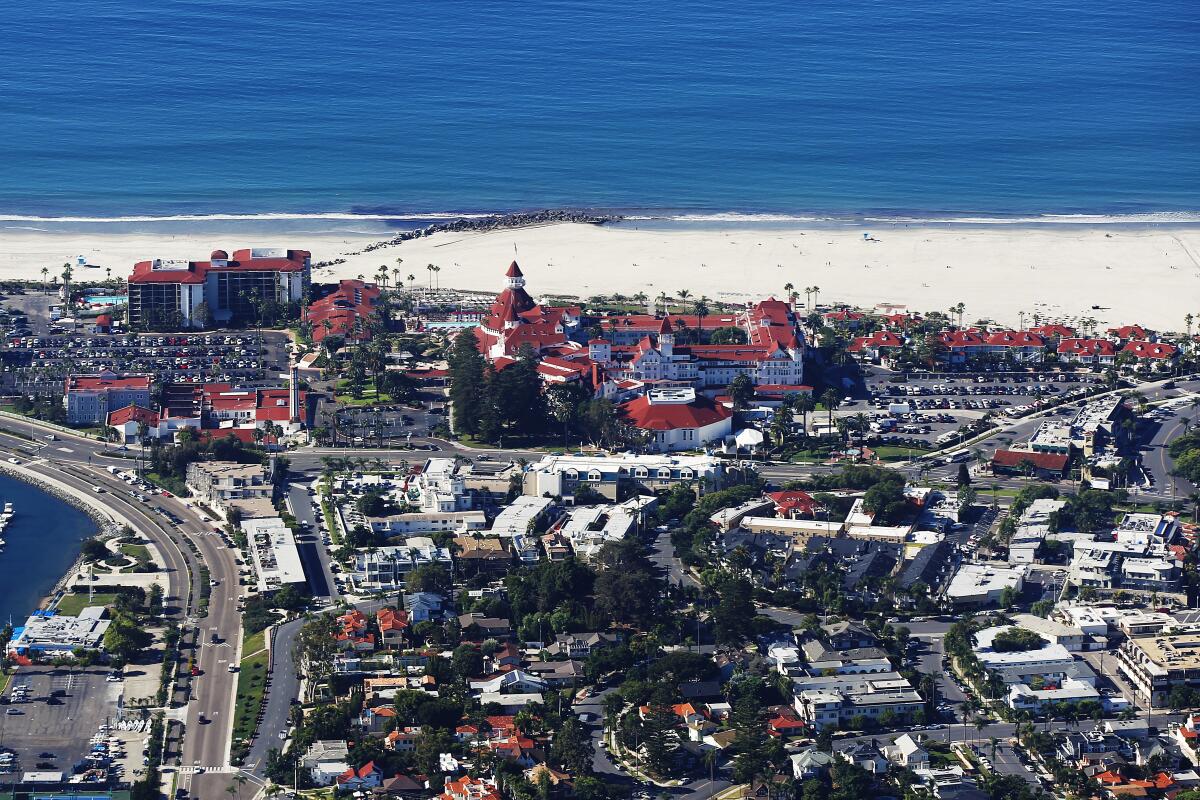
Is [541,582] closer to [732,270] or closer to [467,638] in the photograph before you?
[467,638]

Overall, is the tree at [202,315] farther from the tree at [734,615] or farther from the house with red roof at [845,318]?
the tree at [734,615]

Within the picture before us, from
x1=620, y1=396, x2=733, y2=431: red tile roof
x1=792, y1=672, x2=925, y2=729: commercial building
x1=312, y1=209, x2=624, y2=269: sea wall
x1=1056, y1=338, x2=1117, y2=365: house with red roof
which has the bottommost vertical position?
x1=792, y1=672, x2=925, y2=729: commercial building

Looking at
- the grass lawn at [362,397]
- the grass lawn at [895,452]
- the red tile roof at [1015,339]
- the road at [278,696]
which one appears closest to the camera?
the road at [278,696]

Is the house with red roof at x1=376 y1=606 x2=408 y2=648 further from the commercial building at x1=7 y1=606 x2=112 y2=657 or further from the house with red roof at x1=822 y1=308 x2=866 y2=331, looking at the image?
the house with red roof at x1=822 y1=308 x2=866 y2=331

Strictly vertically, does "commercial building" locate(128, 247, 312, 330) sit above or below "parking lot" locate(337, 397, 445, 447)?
above

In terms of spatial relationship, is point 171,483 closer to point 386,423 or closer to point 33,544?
point 33,544

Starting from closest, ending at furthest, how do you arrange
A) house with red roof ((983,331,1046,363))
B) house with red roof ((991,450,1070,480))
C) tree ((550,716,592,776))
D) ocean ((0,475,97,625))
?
1. tree ((550,716,592,776))
2. ocean ((0,475,97,625))
3. house with red roof ((991,450,1070,480))
4. house with red roof ((983,331,1046,363))

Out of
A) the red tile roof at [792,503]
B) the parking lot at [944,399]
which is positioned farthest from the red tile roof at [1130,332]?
the red tile roof at [792,503]

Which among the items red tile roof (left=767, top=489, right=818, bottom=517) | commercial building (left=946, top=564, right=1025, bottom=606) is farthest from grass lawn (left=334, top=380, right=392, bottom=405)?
commercial building (left=946, top=564, right=1025, bottom=606)
